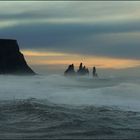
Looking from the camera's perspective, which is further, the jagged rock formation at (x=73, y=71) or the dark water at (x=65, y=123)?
the jagged rock formation at (x=73, y=71)

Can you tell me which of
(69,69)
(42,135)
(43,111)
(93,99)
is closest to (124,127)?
(42,135)

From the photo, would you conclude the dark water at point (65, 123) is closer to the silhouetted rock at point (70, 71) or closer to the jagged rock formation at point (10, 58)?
the jagged rock formation at point (10, 58)

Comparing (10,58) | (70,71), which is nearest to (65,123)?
(10,58)

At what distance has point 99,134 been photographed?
725 inches

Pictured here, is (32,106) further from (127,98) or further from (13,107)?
(127,98)

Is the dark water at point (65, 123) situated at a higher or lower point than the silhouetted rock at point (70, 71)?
lower

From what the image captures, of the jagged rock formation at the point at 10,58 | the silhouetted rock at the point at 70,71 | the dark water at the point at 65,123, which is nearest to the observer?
the dark water at the point at 65,123

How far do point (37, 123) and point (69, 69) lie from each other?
8931 centimetres

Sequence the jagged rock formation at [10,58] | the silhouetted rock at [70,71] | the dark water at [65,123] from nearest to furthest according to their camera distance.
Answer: the dark water at [65,123] → the jagged rock formation at [10,58] → the silhouetted rock at [70,71]

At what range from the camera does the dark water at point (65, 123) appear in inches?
719

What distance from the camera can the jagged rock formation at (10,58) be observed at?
9250 centimetres

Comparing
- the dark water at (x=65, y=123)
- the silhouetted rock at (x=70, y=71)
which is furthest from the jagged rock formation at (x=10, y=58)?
the dark water at (x=65, y=123)

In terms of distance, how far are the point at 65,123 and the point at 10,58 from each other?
74.2 m

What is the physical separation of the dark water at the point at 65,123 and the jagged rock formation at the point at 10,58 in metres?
65.8
